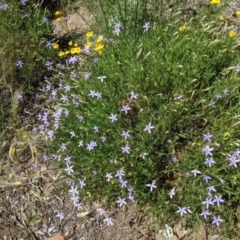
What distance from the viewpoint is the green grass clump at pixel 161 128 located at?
327 centimetres

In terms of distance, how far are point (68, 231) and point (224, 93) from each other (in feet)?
4.62

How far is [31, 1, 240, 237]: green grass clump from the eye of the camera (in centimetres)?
327

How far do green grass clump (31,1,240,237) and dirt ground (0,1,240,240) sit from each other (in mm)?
119

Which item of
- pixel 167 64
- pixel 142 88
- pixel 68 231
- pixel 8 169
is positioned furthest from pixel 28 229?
pixel 167 64

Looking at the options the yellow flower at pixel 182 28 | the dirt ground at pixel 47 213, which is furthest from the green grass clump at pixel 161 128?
the dirt ground at pixel 47 213

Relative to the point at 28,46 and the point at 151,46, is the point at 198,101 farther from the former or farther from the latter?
the point at 28,46

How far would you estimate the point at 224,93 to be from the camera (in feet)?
11.1

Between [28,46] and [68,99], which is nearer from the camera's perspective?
Result: [68,99]

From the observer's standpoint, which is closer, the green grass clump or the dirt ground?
the green grass clump

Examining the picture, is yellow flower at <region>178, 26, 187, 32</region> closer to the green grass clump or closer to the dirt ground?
the green grass clump

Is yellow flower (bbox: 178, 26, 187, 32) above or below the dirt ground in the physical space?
above

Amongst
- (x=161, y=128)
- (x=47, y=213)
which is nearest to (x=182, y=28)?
(x=161, y=128)

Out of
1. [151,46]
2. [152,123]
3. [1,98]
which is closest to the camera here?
[152,123]

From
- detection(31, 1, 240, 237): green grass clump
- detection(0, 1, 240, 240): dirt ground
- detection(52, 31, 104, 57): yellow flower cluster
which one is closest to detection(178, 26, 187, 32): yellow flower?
detection(31, 1, 240, 237): green grass clump
